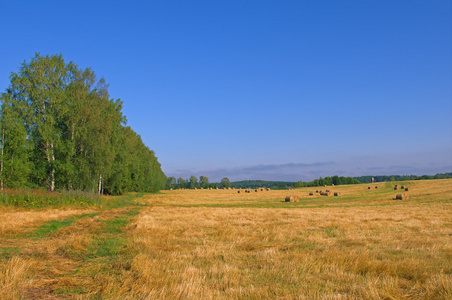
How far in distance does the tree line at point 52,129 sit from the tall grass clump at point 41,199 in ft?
23.2

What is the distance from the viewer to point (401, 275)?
6.15 metres

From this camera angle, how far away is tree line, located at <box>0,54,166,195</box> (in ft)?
95.7

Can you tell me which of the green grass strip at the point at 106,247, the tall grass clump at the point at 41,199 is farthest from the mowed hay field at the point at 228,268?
the tall grass clump at the point at 41,199

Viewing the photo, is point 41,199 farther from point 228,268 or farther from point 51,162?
point 228,268

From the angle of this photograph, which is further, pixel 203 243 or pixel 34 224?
pixel 34 224

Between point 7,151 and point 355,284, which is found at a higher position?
point 7,151

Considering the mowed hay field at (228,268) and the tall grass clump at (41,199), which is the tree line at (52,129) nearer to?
the tall grass clump at (41,199)

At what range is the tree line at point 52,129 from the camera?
29.2m

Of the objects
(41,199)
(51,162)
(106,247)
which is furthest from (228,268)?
(51,162)

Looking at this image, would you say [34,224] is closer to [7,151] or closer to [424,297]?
[424,297]

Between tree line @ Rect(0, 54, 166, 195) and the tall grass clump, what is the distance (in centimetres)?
707

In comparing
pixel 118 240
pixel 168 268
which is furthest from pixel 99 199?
pixel 168 268

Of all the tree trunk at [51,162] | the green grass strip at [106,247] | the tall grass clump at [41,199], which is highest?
the tree trunk at [51,162]

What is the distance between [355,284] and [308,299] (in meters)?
1.27
